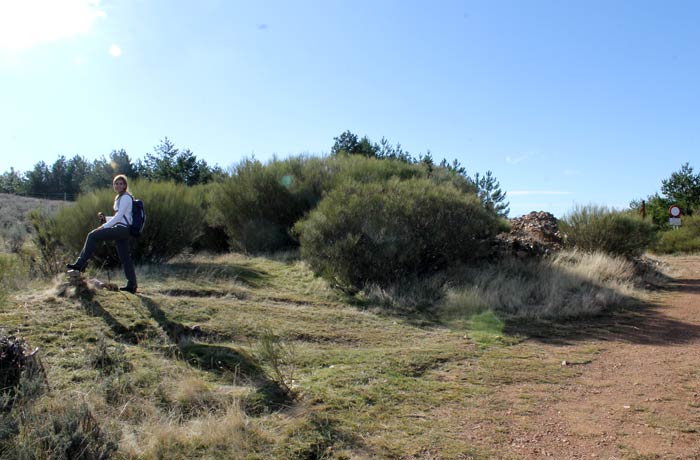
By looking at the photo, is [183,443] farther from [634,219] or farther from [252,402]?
Result: [634,219]

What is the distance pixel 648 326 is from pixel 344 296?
5252 millimetres

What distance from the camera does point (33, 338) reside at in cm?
546

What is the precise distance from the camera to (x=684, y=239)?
26.1 m

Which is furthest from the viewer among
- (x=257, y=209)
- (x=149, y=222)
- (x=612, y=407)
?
(x=257, y=209)

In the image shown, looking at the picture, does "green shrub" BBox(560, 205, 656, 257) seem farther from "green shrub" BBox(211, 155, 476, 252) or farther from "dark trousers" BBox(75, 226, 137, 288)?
Result: "dark trousers" BBox(75, 226, 137, 288)

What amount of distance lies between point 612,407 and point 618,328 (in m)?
3.99

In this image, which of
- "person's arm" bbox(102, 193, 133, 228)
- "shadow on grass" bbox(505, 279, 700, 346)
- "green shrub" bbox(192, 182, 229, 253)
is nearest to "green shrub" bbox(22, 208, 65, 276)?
"person's arm" bbox(102, 193, 133, 228)

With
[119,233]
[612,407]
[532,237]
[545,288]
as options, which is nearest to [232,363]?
[119,233]

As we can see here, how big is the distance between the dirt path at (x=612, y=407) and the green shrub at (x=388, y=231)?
3902mm

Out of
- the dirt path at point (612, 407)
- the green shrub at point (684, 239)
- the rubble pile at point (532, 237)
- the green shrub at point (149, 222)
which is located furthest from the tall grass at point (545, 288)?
the green shrub at point (684, 239)

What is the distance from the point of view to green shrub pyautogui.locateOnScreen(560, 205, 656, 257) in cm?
1471

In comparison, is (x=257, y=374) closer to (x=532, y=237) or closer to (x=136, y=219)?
(x=136, y=219)

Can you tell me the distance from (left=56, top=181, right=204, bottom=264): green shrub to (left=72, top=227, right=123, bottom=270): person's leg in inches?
159

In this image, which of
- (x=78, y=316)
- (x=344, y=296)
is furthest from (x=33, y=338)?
(x=344, y=296)
